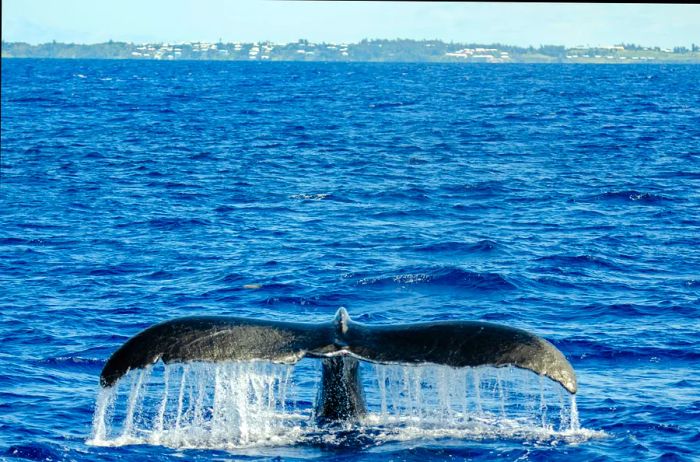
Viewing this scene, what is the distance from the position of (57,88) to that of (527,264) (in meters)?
68.3

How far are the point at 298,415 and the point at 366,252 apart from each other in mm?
9764

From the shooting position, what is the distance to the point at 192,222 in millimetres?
22828

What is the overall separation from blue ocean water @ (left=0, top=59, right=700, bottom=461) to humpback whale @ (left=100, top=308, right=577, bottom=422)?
3.41ft

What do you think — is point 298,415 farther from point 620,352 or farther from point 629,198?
point 629,198

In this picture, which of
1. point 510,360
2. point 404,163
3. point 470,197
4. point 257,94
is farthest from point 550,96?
point 510,360

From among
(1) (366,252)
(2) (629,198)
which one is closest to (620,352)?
(1) (366,252)

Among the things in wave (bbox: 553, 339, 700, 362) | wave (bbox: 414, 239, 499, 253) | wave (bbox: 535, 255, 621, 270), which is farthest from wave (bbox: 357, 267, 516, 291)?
wave (bbox: 553, 339, 700, 362)

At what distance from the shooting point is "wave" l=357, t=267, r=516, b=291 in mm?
17219

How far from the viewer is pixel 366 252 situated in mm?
19797

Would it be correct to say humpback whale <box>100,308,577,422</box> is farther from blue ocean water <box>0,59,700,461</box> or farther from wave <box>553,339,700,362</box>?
wave <box>553,339,700,362</box>

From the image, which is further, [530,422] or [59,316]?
[59,316]

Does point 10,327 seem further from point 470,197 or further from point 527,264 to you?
point 470,197

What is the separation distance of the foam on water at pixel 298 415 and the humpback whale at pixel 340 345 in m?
0.18

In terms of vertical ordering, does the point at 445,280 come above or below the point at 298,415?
below
